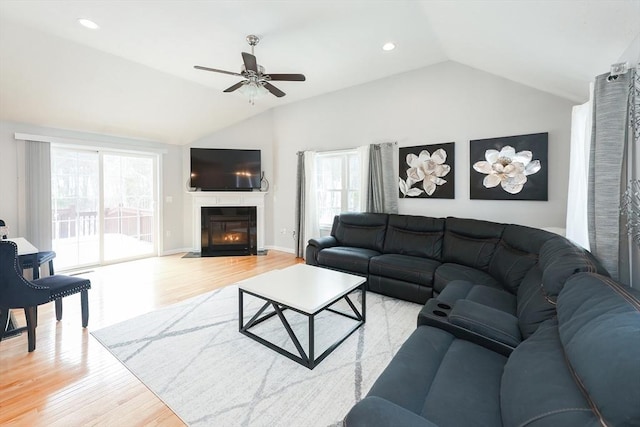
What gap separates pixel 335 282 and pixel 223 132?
180 inches

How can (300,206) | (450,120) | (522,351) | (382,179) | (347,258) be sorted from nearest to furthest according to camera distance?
(522,351)
(347,258)
(450,120)
(382,179)
(300,206)

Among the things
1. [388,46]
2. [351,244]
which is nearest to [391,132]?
[388,46]

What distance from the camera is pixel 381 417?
91 cm

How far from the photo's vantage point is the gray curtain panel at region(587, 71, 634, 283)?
65.5 inches

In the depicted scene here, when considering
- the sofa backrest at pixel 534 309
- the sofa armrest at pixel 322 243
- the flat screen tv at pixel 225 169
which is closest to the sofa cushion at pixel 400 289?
the sofa armrest at pixel 322 243

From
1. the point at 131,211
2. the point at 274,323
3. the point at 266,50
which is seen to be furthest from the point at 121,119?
the point at 274,323

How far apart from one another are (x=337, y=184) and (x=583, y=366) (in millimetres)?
4511

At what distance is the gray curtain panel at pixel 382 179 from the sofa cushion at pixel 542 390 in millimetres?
3236

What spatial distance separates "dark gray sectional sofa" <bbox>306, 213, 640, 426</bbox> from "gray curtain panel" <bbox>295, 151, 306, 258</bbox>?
3.03 m

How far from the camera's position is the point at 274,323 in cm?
272

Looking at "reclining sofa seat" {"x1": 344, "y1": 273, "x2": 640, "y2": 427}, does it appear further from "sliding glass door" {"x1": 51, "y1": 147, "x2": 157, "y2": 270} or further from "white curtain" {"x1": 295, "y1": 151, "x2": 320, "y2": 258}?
"sliding glass door" {"x1": 51, "y1": 147, "x2": 157, "y2": 270}

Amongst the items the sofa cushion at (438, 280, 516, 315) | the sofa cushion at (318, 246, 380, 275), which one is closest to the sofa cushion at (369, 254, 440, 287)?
the sofa cushion at (318, 246, 380, 275)

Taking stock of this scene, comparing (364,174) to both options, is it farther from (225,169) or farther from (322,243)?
(225,169)

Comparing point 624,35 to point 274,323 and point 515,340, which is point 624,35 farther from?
point 274,323
